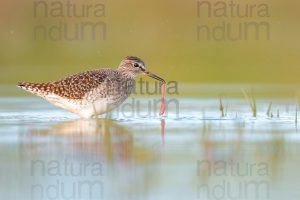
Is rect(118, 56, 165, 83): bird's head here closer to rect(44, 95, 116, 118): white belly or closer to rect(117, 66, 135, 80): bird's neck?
rect(117, 66, 135, 80): bird's neck

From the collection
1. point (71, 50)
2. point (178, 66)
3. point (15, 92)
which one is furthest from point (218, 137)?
point (71, 50)

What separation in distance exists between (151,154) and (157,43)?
14.8m

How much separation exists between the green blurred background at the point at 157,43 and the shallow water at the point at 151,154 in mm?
5744

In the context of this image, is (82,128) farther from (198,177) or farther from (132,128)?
(198,177)

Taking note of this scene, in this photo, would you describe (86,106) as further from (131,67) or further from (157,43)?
(157,43)

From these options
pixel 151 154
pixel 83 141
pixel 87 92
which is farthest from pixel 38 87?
pixel 151 154

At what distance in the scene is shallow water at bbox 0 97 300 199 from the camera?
28.4 feet

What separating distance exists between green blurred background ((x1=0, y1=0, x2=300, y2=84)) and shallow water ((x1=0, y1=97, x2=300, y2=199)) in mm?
5744

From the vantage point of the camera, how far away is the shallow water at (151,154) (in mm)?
8648

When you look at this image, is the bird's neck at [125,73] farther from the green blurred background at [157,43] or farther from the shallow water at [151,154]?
the green blurred background at [157,43]

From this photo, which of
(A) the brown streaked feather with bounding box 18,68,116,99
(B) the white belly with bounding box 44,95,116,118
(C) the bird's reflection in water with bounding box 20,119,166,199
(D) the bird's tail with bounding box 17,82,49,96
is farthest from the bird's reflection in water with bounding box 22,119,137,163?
(D) the bird's tail with bounding box 17,82,49,96

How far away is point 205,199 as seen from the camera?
27.1 feet

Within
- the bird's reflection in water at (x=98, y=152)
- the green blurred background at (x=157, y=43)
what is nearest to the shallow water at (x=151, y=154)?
the bird's reflection in water at (x=98, y=152)

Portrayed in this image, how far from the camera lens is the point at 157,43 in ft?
82.3
